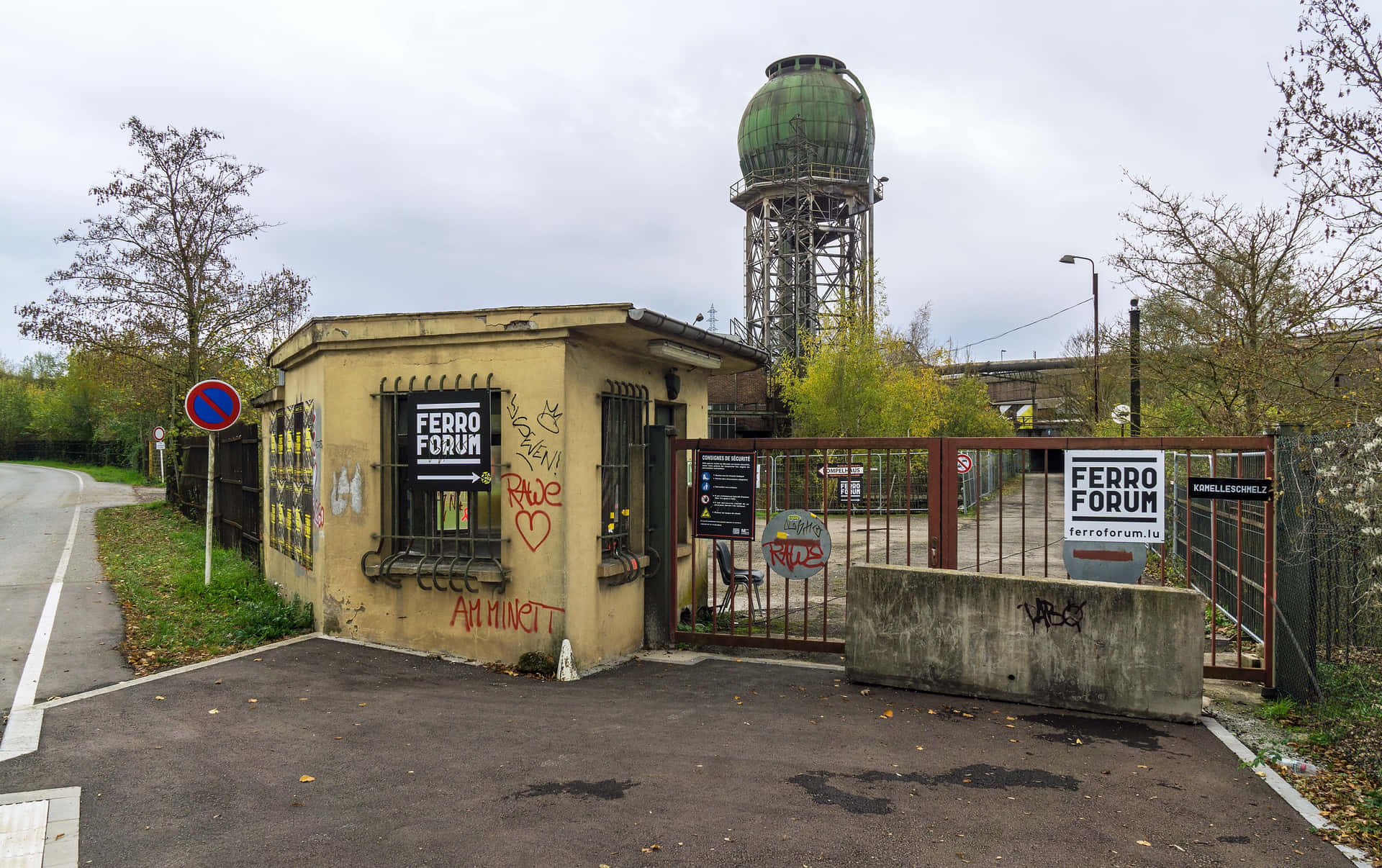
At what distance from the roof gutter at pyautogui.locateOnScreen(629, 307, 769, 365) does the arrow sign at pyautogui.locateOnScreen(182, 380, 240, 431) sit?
532cm

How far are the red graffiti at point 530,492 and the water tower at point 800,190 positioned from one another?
30538mm

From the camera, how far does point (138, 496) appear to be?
26.8 m

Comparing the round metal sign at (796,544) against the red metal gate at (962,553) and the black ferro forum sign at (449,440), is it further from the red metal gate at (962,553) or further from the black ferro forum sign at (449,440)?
the black ferro forum sign at (449,440)

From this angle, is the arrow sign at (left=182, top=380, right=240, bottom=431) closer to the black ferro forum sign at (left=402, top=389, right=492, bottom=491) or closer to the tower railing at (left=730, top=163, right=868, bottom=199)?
the black ferro forum sign at (left=402, top=389, right=492, bottom=491)

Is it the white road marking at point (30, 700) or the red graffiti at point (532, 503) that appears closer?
the white road marking at point (30, 700)

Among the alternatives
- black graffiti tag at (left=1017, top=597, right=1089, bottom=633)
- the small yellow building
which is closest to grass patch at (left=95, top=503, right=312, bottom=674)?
the small yellow building

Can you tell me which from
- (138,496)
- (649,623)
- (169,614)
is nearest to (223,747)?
(649,623)

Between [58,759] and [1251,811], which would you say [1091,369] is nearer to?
[1251,811]

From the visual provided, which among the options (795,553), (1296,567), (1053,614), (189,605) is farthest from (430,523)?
(1296,567)

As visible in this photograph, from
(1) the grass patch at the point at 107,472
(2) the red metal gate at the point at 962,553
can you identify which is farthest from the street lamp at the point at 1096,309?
(1) the grass patch at the point at 107,472

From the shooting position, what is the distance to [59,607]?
31.4 feet

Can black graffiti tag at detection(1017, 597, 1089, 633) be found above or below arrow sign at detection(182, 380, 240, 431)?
below

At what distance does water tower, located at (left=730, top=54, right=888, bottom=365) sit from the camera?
→ 38.1m

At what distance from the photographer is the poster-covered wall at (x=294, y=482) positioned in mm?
8359
